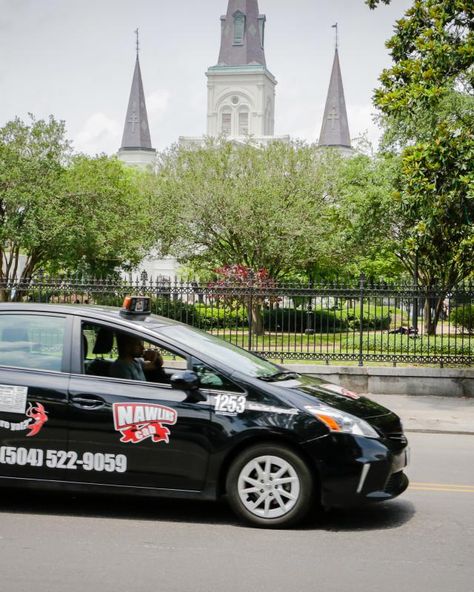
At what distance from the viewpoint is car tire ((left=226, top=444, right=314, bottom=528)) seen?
19.5ft

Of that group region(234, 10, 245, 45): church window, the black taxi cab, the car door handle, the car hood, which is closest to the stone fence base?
the car hood

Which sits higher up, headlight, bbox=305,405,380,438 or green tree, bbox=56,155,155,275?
green tree, bbox=56,155,155,275

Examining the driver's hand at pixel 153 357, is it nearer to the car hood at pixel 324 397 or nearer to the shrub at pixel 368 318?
the car hood at pixel 324 397

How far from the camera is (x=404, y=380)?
587 inches

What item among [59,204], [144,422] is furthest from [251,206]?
[144,422]

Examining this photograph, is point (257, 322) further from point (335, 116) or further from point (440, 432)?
point (335, 116)

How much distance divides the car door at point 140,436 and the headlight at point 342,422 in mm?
813

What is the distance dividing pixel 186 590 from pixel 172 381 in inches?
68.9

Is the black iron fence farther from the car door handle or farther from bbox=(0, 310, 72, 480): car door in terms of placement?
the car door handle

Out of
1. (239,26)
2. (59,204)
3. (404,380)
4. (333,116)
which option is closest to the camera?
(404,380)

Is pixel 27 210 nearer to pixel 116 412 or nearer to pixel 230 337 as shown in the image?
pixel 230 337

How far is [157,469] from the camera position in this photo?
6.09 metres

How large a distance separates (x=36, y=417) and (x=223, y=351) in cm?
154

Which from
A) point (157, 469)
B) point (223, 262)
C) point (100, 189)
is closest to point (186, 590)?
point (157, 469)
